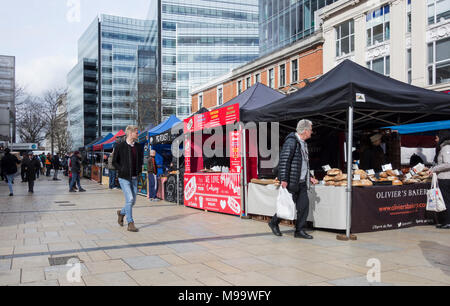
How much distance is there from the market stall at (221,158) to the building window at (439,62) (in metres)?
16.5

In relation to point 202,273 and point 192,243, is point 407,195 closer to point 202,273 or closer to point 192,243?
point 192,243

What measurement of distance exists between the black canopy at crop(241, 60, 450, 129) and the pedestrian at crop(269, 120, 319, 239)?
0.69 metres

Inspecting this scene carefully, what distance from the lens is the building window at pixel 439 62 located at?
22709mm

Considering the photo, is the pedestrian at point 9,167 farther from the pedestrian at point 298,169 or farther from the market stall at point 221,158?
the pedestrian at point 298,169

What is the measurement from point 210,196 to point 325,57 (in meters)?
24.9

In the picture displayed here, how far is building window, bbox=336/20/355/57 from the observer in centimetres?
2984

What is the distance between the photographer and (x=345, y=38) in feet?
99.9

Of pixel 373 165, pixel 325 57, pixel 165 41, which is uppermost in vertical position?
pixel 165 41

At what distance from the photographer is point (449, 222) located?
7473 mm

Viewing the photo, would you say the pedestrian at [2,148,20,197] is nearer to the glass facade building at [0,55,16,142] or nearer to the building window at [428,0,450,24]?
the building window at [428,0,450,24]

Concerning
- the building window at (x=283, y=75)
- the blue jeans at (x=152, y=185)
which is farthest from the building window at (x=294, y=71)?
the blue jeans at (x=152, y=185)

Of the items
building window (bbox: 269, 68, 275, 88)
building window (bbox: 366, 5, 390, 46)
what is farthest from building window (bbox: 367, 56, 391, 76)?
building window (bbox: 269, 68, 275, 88)

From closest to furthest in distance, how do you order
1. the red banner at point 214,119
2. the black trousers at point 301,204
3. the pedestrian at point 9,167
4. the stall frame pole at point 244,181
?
the black trousers at point 301,204 → the stall frame pole at point 244,181 → the red banner at point 214,119 → the pedestrian at point 9,167
